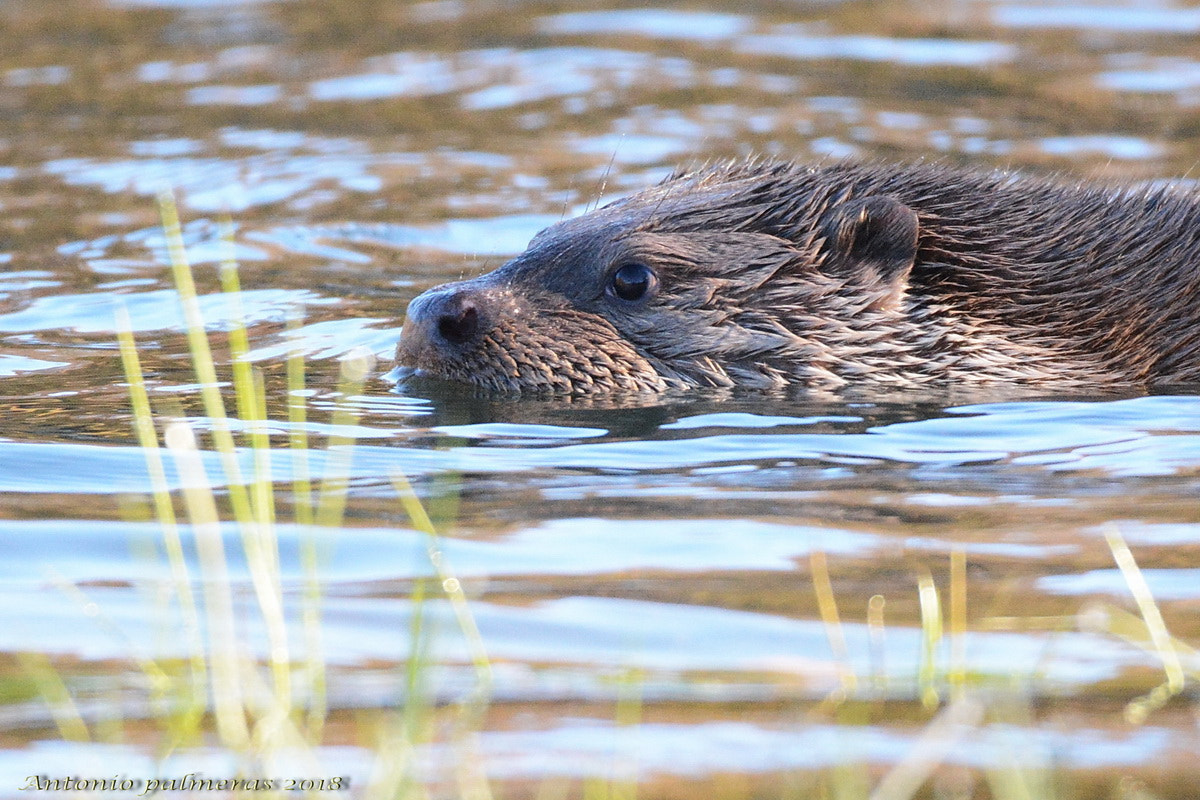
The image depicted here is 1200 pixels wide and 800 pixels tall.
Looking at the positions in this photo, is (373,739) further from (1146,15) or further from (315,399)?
(1146,15)

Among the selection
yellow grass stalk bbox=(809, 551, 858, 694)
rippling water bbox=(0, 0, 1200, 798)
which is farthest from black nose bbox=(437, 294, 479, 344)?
yellow grass stalk bbox=(809, 551, 858, 694)

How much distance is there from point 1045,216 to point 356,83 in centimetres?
632

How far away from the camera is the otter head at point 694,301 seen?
545cm

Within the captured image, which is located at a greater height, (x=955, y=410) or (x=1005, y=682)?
(x=1005, y=682)

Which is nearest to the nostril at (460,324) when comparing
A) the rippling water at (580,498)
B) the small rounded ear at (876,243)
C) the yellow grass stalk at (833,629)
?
the rippling water at (580,498)

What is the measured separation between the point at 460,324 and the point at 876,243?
1328 mm

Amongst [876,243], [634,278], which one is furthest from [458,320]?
[876,243]

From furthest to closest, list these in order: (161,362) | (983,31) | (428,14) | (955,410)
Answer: (428,14) < (983,31) < (161,362) < (955,410)

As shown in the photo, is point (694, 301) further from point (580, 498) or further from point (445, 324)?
point (580, 498)

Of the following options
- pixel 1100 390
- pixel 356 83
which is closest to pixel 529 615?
pixel 1100 390

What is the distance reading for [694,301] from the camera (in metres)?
5.57

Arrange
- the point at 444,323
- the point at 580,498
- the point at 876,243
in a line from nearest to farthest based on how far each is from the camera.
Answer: the point at 580,498 → the point at 444,323 → the point at 876,243

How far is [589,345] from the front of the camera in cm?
551

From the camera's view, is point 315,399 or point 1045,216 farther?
point 1045,216
